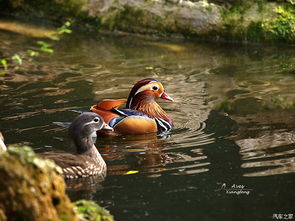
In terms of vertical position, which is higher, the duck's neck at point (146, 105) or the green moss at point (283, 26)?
the green moss at point (283, 26)

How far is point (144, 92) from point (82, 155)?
2.49 metres

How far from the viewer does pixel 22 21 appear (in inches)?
628

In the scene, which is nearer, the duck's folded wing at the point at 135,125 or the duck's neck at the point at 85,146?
the duck's neck at the point at 85,146

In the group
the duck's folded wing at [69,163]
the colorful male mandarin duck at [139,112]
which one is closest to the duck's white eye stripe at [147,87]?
the colorful male mandarin duck at [139,112]

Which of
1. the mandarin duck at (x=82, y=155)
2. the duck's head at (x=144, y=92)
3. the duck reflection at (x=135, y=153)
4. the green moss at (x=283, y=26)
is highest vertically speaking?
the green moss at (x=283, y=26)

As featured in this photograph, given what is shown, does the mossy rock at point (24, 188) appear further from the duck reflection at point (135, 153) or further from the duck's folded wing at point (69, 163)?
the duck reflection at point (135, 153)

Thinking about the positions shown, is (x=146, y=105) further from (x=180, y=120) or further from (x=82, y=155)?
(x=82, y=155)

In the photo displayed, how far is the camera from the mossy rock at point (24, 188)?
14.0 feet

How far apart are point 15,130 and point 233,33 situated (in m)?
7.27

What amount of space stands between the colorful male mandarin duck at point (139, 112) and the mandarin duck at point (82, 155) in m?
1.00

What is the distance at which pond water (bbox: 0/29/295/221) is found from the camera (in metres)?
6.16

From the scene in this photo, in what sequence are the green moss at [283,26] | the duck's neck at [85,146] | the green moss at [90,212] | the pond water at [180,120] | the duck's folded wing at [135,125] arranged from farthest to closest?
the green moss at [283,26] → the duck's folded wing at [135,125] → the duck's neck at [85,146] → the pond water at [180,120] → the green moss at [90,212]

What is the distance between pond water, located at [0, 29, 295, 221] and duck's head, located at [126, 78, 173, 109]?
45cm

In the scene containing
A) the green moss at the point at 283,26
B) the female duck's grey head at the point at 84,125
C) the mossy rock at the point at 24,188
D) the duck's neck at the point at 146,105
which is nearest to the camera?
the mossy rock at the point at 24,188
